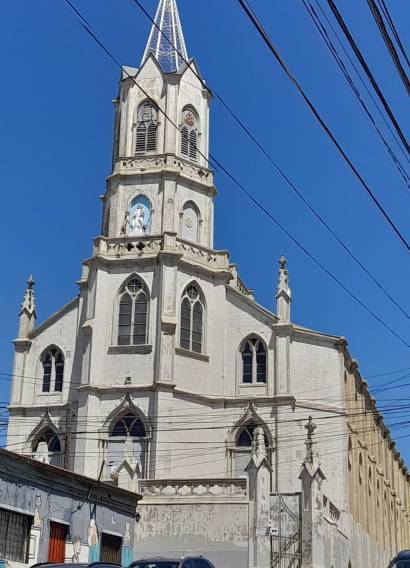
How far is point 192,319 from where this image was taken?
44.6 m

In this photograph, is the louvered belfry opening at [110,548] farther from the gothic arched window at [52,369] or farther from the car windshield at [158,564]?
the gothic arched window at [52,369]

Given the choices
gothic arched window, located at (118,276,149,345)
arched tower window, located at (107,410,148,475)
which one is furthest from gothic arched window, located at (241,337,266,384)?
arched tower window, located at (107,410,148,475)

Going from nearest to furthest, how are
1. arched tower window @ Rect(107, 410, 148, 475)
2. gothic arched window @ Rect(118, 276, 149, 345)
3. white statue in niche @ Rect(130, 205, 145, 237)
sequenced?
arched tower window @ Rect(107, 410, 148, 475) → gothic arched window @ Rect(118, 276, 149, 345) → white statue in niche @ Rect(130, 205, 145, 237)

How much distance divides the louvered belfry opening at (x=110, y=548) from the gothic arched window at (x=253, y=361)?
53.6ft

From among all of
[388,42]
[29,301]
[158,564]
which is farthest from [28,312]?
[388,42]

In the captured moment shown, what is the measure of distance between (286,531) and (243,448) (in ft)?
33.0

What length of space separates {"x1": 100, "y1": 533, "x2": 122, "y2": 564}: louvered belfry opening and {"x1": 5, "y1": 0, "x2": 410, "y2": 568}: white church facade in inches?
363

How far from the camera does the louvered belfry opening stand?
27781 mm

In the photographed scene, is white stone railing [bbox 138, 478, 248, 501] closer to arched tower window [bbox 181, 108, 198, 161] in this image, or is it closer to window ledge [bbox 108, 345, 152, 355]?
window ledge [bbox 108, 345, 152, 355]

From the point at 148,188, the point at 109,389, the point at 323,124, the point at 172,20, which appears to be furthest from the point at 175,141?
the point at 323,124

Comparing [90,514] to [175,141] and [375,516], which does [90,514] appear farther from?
[375,516]

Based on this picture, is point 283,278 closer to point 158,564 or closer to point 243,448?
point 243,448

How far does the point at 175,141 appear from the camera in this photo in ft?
158

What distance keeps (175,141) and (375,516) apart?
2407 cm
